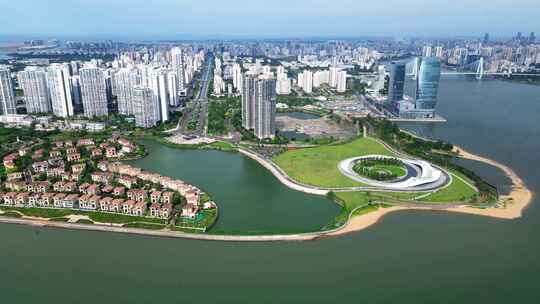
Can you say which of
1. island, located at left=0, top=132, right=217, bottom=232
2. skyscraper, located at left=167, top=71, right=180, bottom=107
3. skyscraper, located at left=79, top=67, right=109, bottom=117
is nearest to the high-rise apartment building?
skyscraper, located at left=79, top=67, right=109, bottom=117

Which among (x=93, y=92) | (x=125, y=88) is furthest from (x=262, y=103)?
(x=93, y=92)

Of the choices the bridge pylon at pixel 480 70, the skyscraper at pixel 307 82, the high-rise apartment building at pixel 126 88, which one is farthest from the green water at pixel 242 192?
the bridge pylon at pixel 480 70

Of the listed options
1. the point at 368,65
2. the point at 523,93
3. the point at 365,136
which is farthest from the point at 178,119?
the point at 368,65

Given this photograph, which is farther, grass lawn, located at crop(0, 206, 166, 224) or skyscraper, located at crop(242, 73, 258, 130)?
skyscraper, located at crop(242, 73, 258, 130)

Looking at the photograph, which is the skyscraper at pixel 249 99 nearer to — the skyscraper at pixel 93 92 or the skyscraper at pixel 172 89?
the skyscraper at pixel 172 89

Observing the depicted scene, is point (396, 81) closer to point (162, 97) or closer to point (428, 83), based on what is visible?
point (428, 83)

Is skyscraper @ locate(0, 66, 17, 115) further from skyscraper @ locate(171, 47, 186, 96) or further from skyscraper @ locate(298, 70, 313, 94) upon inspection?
skyscraper @ locate(298, 70, 313, 94)

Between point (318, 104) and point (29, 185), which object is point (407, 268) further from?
point (318, 104)
